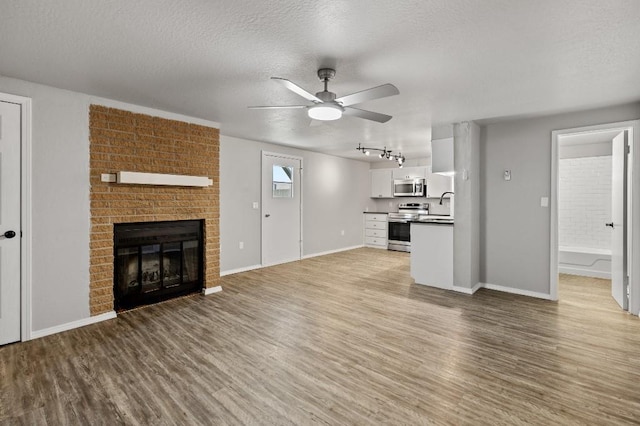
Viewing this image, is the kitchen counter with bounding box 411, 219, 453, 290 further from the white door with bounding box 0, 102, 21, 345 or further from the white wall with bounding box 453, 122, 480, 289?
the white door with bounding box 0, 102, 21, 345

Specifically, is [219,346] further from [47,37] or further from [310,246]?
[310,246]

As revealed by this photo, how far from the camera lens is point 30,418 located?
1837mm

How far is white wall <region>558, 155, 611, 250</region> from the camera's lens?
513cm

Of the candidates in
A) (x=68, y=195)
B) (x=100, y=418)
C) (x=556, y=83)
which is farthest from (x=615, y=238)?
(x=68, y=195)

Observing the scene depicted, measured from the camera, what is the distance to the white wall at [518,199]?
4004 mm

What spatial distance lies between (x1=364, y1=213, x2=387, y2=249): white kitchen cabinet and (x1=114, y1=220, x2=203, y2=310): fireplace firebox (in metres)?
4.98

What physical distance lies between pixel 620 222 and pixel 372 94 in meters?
3.67

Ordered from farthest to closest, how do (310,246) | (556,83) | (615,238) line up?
(310,246), (615,238), (556,83)

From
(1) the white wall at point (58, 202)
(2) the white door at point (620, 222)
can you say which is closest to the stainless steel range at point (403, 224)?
(2) the white door at point (620, 222)

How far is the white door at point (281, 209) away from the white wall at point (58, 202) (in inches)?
116

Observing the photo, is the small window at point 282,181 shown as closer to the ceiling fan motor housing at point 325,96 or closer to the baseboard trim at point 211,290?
the baseboard trim at point 211,290

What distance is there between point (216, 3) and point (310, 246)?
18.0 feet

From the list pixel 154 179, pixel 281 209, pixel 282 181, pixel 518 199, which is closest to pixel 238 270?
pixel 281 209

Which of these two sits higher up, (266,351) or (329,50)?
(329,50)
